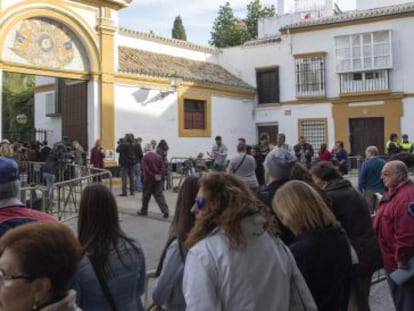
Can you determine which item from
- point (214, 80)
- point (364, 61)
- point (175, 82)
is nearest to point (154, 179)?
point (175, 82)

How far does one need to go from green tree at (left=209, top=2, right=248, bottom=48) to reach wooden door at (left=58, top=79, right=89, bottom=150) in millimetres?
19952

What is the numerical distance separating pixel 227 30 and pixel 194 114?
17.3 m

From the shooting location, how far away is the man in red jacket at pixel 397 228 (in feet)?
14.1

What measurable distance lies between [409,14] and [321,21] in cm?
382

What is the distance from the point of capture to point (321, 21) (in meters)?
24.2

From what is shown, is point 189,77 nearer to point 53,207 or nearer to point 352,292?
point 53,207

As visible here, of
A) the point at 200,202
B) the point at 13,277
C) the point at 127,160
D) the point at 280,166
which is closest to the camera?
the point at 13,277

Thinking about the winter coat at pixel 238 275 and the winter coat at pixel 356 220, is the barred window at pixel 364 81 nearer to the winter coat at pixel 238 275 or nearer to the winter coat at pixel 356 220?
the winter coat at pixel 356 220

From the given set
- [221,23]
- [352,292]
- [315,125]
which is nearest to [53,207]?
[352,292]

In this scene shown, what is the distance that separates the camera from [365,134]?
23641 mm

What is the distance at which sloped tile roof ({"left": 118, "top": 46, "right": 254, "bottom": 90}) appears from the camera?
1973 centimetres

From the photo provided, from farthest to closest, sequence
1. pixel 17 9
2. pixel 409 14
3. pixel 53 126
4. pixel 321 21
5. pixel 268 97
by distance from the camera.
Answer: pixel 268 97 < pixel 321 21 < pixel 409 14 < pixel 53 126 < pixel 17 9

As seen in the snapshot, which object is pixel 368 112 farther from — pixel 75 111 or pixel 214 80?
pixel 75 111

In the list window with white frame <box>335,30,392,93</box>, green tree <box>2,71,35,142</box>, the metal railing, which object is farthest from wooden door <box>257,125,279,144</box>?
the metal railing
